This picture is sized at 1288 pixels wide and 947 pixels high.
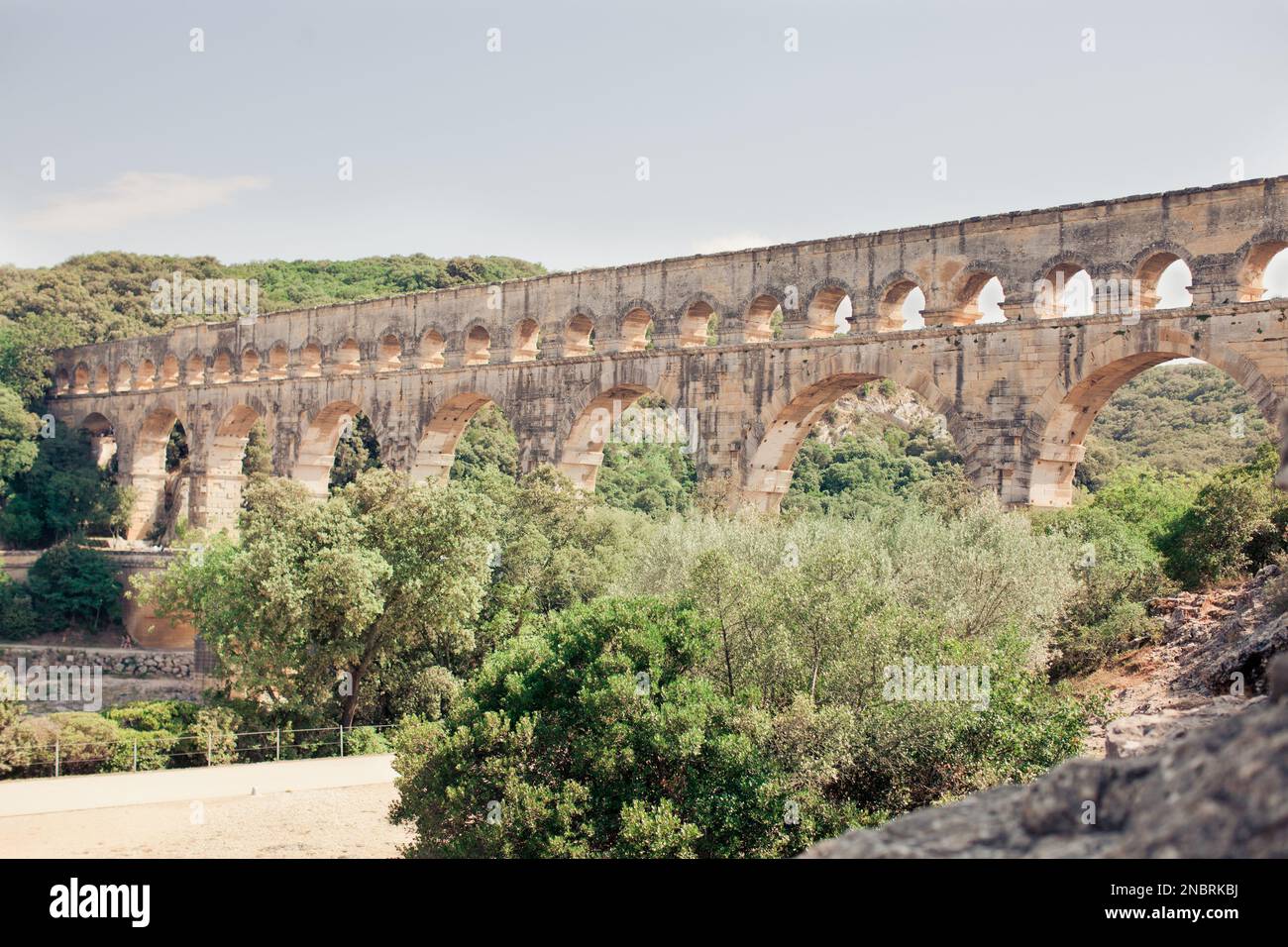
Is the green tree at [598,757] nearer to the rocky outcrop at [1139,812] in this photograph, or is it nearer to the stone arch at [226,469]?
the rocky outcrop at [1139,812]

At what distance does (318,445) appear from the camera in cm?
3303

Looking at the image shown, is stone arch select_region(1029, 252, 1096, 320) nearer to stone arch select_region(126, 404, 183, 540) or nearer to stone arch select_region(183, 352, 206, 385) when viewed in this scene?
stone arch select_region(183, 352, 206, 385)

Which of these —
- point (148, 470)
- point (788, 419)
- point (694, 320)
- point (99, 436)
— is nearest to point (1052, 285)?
point (788, 419)

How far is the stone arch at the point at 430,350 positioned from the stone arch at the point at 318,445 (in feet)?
11.3

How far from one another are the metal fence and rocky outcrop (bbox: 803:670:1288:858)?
596 inches

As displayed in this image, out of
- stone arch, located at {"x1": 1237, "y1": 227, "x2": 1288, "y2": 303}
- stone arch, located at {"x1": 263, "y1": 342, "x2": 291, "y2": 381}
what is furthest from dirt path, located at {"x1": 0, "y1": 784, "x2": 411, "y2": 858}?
stone arch, located at {"x1": 263, "y1": 342, "x2": 291, "y2": 381}

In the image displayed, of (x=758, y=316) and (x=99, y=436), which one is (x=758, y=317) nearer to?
(x=758, y=316)

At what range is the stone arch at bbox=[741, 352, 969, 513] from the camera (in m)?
20.9

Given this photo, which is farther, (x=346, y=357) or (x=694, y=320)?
(x=346, y=357)

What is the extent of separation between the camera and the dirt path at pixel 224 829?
13.2 m

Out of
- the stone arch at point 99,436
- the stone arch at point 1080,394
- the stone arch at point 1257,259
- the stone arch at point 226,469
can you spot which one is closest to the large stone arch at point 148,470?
the stone arch at point 99,436

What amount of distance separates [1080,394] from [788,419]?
5154mm

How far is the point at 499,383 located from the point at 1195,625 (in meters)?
15.8
